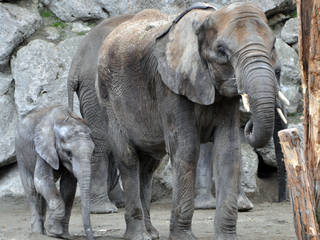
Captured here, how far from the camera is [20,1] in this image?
9.74 metres

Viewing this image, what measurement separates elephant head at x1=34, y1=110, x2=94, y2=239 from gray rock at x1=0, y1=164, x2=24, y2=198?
9.25 feet

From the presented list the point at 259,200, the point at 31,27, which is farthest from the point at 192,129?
the point at 31,27

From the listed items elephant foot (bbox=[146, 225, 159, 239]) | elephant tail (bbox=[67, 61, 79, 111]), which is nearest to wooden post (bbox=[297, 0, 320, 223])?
elephant foot (bbox=[146, 225, 159, 239])

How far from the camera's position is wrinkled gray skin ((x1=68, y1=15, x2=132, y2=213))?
8.50 meters

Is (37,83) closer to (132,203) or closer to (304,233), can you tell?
A: (132,203)

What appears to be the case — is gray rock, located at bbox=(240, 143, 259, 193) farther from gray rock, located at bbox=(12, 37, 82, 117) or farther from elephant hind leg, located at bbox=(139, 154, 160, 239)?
elephant hind leg, located at bbox=(139, 154, 160, 239)

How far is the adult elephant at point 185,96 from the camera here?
5.27 metres

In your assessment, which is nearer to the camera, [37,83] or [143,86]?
[143,86]

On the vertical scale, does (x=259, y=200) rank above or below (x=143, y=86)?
below

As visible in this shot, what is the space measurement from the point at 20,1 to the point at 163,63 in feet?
13.8

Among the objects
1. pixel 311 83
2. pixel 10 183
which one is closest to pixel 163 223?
pixel 10 183

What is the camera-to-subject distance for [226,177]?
227 inches

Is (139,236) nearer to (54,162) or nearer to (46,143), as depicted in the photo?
(54,162)

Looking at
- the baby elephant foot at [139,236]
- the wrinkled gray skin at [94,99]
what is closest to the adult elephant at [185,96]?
the baby elephant foot at [139,236]
